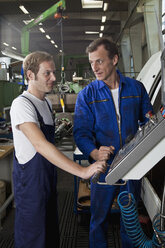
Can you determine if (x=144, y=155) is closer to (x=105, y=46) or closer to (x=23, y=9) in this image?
(x=105, y=46)

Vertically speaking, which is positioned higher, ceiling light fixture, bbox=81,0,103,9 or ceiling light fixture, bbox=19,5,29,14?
ceiling light fixture, bbox=81,0,103,9

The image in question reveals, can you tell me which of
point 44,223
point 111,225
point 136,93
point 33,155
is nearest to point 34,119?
point 33,155

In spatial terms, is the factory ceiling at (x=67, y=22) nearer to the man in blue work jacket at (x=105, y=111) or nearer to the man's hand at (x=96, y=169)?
the man in blue work jacket at (x=105, y=111)

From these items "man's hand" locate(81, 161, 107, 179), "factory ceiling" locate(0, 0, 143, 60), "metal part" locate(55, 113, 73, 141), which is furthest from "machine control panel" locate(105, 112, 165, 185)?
"factory ceiling" locate(0, 0, 143, 60)

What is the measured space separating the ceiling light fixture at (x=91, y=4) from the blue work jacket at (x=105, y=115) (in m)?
8.16

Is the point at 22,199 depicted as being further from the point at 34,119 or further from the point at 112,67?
the point at 112,67

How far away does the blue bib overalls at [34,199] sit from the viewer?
1.29 m

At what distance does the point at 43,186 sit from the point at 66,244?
97 cm

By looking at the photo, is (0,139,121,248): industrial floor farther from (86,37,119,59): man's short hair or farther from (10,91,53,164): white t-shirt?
(86,37,119,59): man's short hair

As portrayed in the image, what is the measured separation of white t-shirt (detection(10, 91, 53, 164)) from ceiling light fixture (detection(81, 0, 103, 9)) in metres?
8.39

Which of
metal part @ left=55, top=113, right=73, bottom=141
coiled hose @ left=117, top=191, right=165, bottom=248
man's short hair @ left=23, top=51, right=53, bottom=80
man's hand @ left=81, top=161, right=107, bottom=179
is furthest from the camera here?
metal part @ left=55, top=113, right=73, bottom=141

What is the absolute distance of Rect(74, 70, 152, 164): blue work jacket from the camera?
4.96 feet

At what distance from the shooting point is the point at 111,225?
2.30 metres

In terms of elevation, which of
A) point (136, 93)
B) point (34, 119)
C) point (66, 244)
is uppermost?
point (136, 93)
